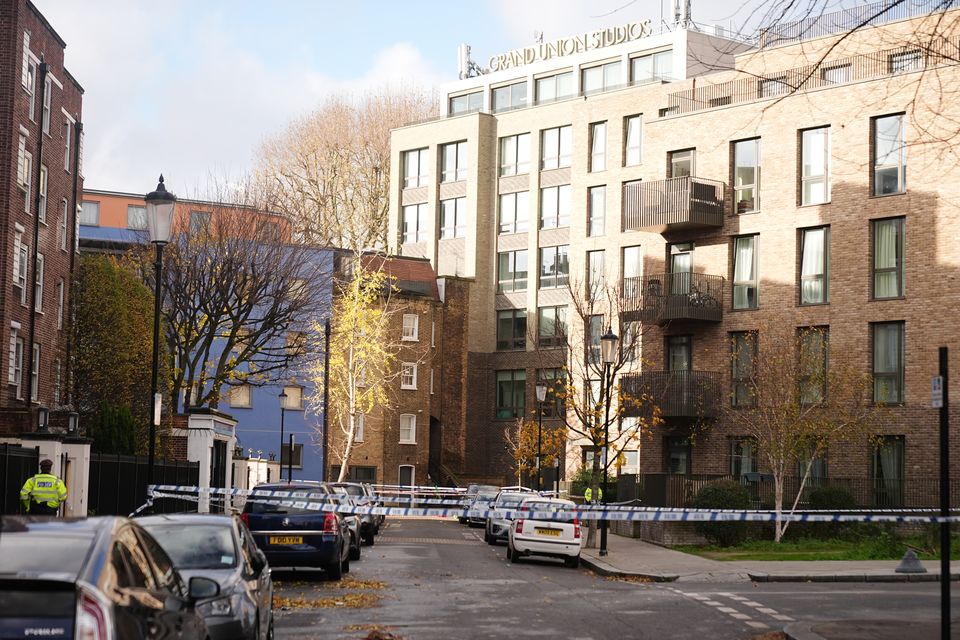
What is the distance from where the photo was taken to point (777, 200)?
46219 millimetres

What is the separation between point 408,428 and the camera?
229 ft

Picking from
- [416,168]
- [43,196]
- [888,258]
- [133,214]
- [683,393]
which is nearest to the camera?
[888,258]

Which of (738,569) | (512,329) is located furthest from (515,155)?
(738,569)

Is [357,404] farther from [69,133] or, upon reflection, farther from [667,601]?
[667,601]

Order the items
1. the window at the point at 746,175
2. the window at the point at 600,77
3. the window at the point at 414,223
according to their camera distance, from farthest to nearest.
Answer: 1. the window at the point at 414,223
2. the window at the point at 600,77
3. the window at the point at 746,175

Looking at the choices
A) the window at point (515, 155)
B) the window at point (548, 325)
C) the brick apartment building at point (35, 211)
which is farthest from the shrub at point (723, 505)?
the window at point (515, 155)

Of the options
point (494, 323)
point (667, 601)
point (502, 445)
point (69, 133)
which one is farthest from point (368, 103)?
point (667, 601)

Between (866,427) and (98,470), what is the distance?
21966mm

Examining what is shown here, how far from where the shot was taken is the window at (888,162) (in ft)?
140

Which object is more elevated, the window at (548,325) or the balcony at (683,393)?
the window at (548,325)

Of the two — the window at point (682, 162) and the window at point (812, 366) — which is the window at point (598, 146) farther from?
the window at point (812, 366)

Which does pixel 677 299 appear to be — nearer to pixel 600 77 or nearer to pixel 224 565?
pixel 600 77

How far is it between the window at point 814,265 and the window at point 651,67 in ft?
80.5

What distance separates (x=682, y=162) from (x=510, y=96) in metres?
28.7
